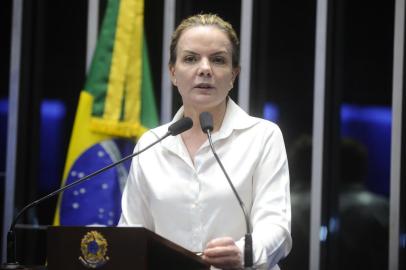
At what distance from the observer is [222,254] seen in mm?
2152

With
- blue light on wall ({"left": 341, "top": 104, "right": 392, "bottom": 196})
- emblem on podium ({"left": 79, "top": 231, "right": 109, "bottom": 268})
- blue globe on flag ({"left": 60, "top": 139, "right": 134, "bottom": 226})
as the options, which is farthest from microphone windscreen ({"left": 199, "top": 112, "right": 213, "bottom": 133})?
blue light on wall ({"left": 341, "top": 104, "right": 392, "bottom": 196})

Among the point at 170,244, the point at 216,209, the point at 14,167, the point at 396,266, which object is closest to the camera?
the point at 170,244

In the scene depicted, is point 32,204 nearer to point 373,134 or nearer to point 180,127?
point 180,127

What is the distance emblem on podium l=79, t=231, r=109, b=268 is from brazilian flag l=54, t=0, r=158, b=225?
2.30m

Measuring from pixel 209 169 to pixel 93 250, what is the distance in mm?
673

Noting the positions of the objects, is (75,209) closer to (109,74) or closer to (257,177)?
(109,74)

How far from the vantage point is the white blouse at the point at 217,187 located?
2539 mm

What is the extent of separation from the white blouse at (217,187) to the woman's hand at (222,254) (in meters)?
0.28

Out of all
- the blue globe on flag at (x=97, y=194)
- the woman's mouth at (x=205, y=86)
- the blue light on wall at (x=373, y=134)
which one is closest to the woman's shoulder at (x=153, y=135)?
the woman's mouth at (x=205, y=86)

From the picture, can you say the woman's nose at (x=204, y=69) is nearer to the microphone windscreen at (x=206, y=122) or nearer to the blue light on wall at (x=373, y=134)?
the microphone windscreen at (x=206, y=122)

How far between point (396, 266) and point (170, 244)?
2606 millimetres

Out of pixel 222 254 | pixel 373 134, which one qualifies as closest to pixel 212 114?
pixel 222 254

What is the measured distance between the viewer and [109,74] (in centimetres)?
444

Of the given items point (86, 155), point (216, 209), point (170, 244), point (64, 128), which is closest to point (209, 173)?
point (216, 209)
